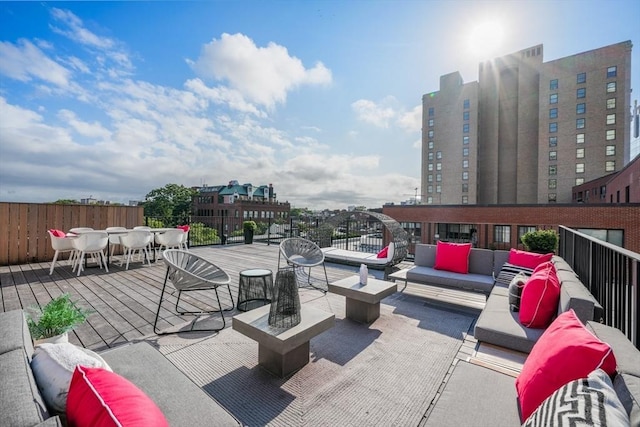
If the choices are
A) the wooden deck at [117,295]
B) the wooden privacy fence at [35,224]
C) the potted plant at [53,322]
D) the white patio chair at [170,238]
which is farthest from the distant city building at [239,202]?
the potted plant at [53,322]

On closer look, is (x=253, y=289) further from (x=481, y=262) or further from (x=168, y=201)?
(x=168, y=201)

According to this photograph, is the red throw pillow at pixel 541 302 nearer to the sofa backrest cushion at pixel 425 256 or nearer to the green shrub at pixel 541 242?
the sofa backrest cushion at pixel 425 256

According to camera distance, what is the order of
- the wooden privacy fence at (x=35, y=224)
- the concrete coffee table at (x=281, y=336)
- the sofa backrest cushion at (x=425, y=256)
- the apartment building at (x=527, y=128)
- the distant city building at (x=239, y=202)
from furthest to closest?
the distant city building at (x=239, y=202), the apartment building at (x=527, y=128), the wooden privacy fence at (x=35, y=224), the sofa backrest cushion at (x=425, y=256), the concrete coffee table at (x=281, y=336)

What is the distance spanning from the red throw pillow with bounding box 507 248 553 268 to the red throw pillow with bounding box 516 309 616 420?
2746mm

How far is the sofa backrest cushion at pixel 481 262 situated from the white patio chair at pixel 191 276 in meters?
3.62

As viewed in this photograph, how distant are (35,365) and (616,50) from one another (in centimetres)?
4506

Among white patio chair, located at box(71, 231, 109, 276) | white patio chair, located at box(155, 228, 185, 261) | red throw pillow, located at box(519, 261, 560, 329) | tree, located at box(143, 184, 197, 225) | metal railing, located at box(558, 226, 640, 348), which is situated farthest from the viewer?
tree, located at box(143, 184, 197, 225)

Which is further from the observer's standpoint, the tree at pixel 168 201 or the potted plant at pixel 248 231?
the tree at pixel 168 201

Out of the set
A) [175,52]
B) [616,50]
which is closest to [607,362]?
[175,52]

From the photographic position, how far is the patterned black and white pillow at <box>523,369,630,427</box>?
0.73 meters

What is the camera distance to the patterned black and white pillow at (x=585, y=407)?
2.41 ft

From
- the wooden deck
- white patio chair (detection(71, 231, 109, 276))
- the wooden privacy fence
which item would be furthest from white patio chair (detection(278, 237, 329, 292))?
the wooden privacy fence

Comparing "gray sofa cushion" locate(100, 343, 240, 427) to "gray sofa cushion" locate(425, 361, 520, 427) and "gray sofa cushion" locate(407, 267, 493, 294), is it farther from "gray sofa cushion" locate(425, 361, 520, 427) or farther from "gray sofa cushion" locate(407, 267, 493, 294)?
"gray sofa cushion" locate(407, 267, 493, 294)

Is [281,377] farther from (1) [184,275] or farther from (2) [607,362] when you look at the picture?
(2) [607,362]
